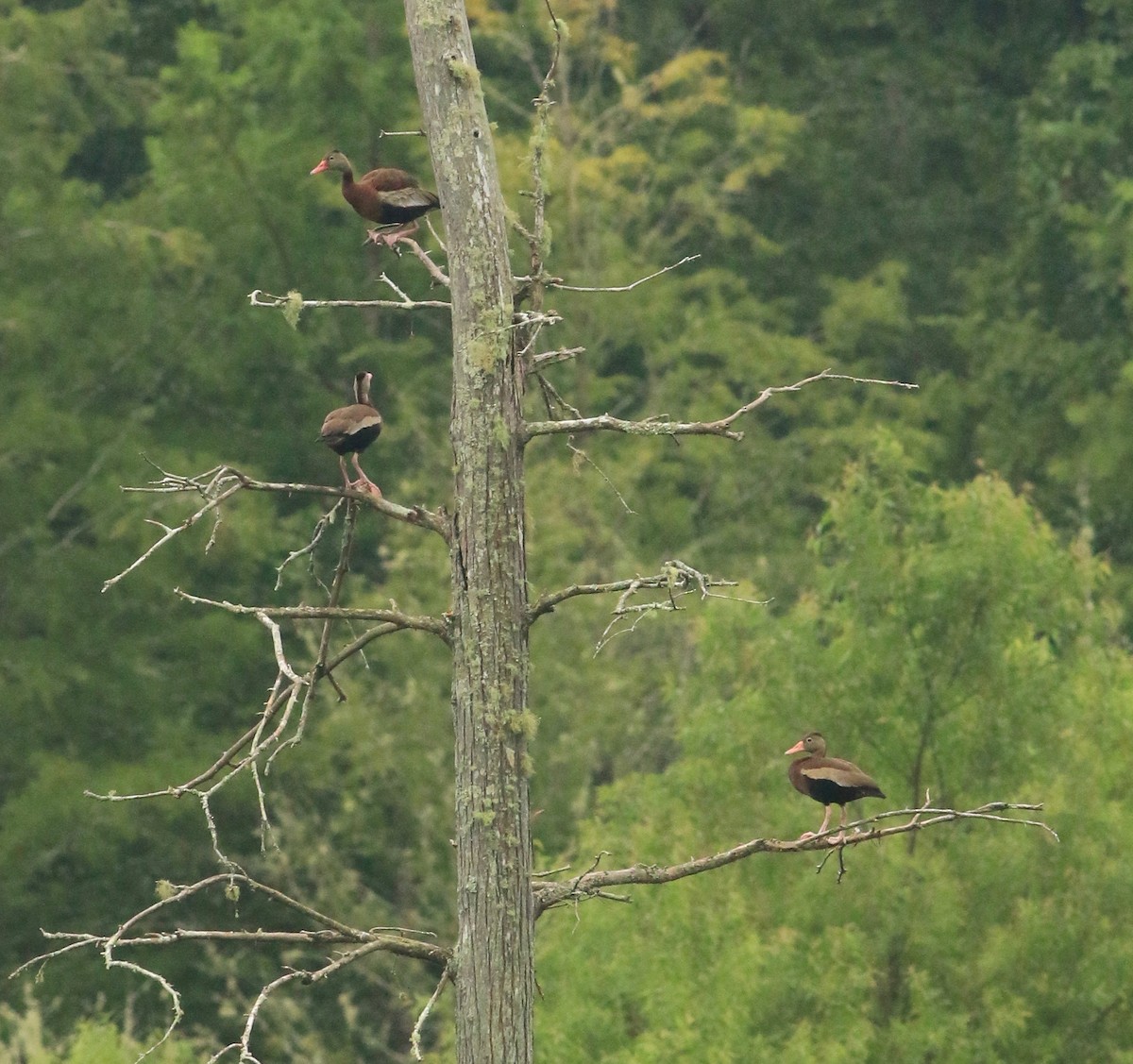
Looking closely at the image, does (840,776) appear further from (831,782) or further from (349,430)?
(349,430)

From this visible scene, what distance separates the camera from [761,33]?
3481 cm

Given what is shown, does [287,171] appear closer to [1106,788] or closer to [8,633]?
[8,633]

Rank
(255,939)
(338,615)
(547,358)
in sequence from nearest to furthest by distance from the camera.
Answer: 1. (255,939)
2. (338,615)
3. (547,358)

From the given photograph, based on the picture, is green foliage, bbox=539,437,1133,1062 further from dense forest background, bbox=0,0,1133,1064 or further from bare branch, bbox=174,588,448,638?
bare branch, bbox=174,588,448,638

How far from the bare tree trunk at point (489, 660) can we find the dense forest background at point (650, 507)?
5904 millimetres

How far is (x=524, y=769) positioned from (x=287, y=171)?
22356mm

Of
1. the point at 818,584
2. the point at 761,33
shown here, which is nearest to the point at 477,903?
the point at 818,584

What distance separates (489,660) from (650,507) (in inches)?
827

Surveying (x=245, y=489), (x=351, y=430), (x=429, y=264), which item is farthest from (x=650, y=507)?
(x=245, y=489)

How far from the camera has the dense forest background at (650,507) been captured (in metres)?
14.6

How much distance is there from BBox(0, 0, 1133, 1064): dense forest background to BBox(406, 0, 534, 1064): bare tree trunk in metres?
5.90

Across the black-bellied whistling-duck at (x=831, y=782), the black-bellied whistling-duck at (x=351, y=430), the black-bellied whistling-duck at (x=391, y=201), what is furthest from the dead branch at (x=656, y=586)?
the black-bellied whistling-duck at (x=391, y=201)

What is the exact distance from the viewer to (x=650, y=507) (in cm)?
2870

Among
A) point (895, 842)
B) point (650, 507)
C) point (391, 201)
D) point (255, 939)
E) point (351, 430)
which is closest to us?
point (255, 939)
